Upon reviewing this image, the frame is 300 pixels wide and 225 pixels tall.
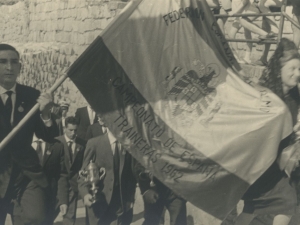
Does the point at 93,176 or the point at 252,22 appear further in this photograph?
the point at 252,22

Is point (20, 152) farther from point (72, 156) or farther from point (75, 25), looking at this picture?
point (75, 25)

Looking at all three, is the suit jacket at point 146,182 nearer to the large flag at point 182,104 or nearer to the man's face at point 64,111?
the large flag at point 182,104

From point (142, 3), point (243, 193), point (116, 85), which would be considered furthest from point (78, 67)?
point (243, 193)

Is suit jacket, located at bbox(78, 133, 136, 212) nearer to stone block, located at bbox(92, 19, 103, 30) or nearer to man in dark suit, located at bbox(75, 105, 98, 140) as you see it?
man in dark suit, located at bbox(75, 105, 98, 140)

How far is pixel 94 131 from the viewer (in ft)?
22.6

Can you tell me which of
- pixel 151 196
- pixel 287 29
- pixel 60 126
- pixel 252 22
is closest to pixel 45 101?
pixel 151 196

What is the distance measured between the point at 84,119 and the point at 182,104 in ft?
5.02

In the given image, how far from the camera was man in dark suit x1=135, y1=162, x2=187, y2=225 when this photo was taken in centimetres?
637

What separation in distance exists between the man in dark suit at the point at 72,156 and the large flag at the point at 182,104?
85 cm

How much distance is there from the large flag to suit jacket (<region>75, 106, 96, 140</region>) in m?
→ 1.19

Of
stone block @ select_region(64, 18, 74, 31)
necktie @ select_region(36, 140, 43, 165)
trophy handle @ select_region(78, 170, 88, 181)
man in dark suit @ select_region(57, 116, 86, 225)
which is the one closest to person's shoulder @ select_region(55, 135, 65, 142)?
man in dark suit @ select_region(57, 116, 86, 225)

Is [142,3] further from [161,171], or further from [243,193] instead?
[243,193]

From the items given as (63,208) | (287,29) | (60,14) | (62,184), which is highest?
(60,14)

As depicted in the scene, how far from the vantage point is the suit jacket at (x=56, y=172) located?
655 cm
